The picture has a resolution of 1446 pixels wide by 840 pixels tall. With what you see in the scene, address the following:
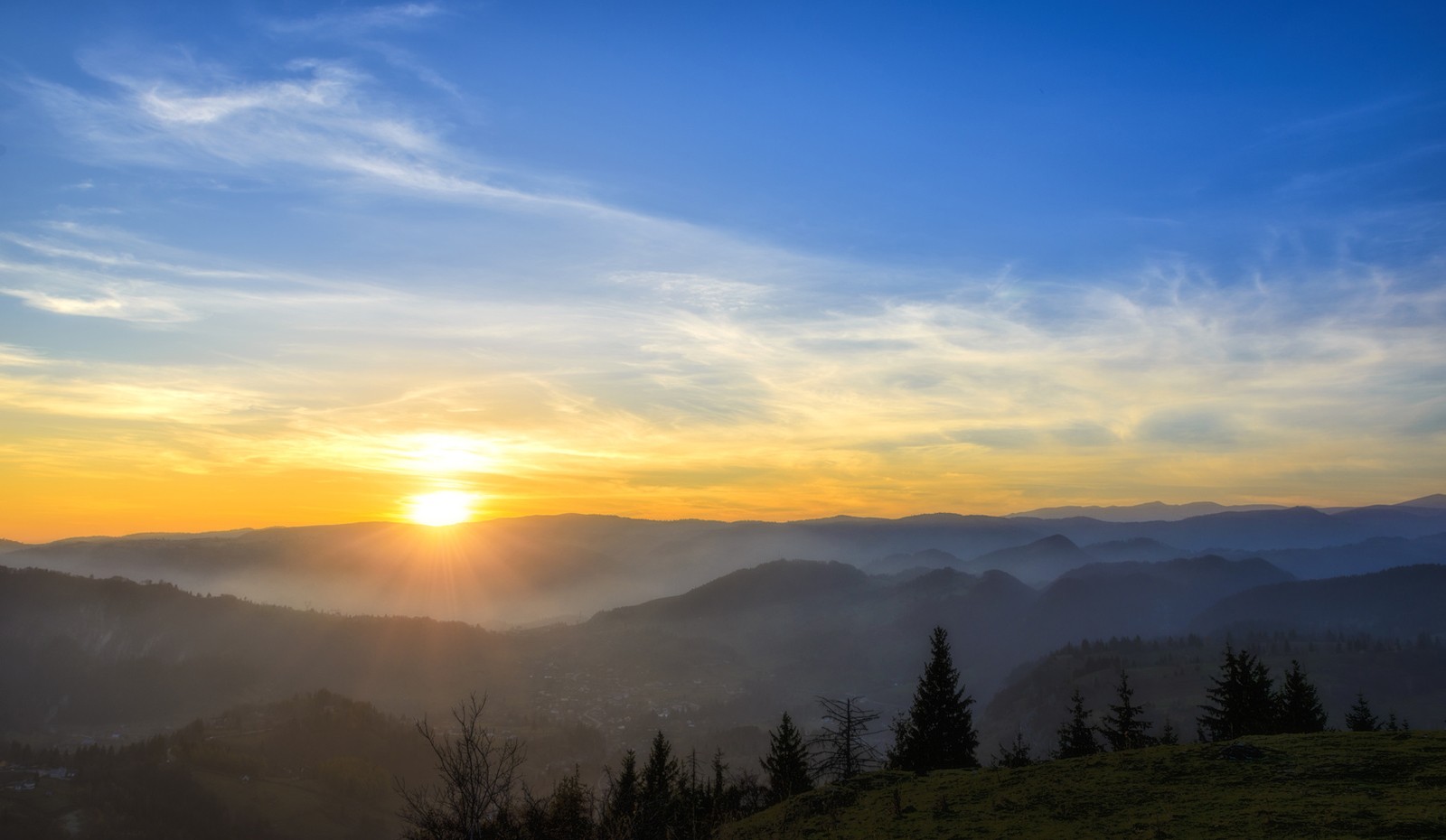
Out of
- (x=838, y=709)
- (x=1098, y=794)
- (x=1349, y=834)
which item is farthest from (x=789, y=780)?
(x=1349, y=834)

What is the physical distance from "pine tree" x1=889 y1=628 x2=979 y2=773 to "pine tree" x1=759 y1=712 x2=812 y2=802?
283 inches

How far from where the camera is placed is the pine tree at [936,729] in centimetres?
5619

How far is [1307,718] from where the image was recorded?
190ft

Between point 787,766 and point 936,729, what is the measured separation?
12457mm

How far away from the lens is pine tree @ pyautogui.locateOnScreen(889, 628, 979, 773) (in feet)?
184

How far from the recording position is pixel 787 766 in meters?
61.6

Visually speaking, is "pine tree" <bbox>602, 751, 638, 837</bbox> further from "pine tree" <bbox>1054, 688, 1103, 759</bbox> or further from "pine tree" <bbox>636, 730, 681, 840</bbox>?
"pine tree" <bbox>1054, 688, 1103, 759</bbox>

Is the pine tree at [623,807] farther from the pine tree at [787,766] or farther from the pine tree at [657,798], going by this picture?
the pine tree at [787,766]

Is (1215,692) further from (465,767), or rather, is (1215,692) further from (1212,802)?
(465,767)

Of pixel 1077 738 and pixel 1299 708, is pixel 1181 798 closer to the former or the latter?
pixel 1077 738

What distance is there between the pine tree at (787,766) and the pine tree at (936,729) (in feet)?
23.6

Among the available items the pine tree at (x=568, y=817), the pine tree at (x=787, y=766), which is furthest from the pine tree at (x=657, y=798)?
the pine tree at (x=787, y=766)

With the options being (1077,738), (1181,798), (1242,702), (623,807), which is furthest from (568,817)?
(1242,702)

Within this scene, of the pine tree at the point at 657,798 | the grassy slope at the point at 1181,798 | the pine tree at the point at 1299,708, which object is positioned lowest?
the pine tree at the point at 657,798
